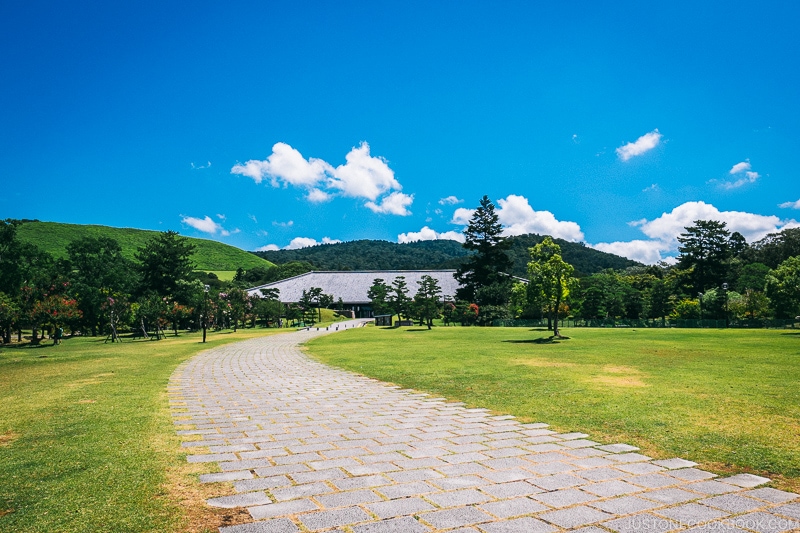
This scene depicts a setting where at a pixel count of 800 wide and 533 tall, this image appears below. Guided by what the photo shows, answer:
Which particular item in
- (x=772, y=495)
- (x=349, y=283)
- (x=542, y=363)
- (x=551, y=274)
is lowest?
(x=542, y=363)

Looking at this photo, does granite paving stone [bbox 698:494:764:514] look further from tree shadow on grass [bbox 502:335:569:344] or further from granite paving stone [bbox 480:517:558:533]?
tree shadow on grass [bbox 502:335:569:344]

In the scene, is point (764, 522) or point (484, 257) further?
point (484, 257)

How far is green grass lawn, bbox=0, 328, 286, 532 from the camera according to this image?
3342 millimetres

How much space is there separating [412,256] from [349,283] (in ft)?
271

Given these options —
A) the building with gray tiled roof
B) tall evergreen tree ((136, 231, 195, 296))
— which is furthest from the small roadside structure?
tall evergreen tree ((136, 231, 195, 296))

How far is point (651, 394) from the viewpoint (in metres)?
8.94

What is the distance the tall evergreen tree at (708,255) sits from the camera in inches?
2416

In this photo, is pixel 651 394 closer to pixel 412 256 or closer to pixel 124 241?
pixel 124 241

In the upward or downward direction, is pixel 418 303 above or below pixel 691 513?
above

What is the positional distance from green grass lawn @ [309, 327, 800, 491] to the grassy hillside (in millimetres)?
87414

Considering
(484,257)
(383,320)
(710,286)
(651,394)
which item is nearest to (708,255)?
(710,286)

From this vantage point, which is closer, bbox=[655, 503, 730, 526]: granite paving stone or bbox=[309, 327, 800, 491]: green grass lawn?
bbox=[655, 503, 730, 526]: granite paving stone

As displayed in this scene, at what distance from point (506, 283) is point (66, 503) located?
5482 centimetres

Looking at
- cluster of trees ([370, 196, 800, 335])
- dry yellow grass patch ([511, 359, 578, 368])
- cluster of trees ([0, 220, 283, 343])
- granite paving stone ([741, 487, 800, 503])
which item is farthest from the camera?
cluster of trees ([370, 196, 800, 335])
